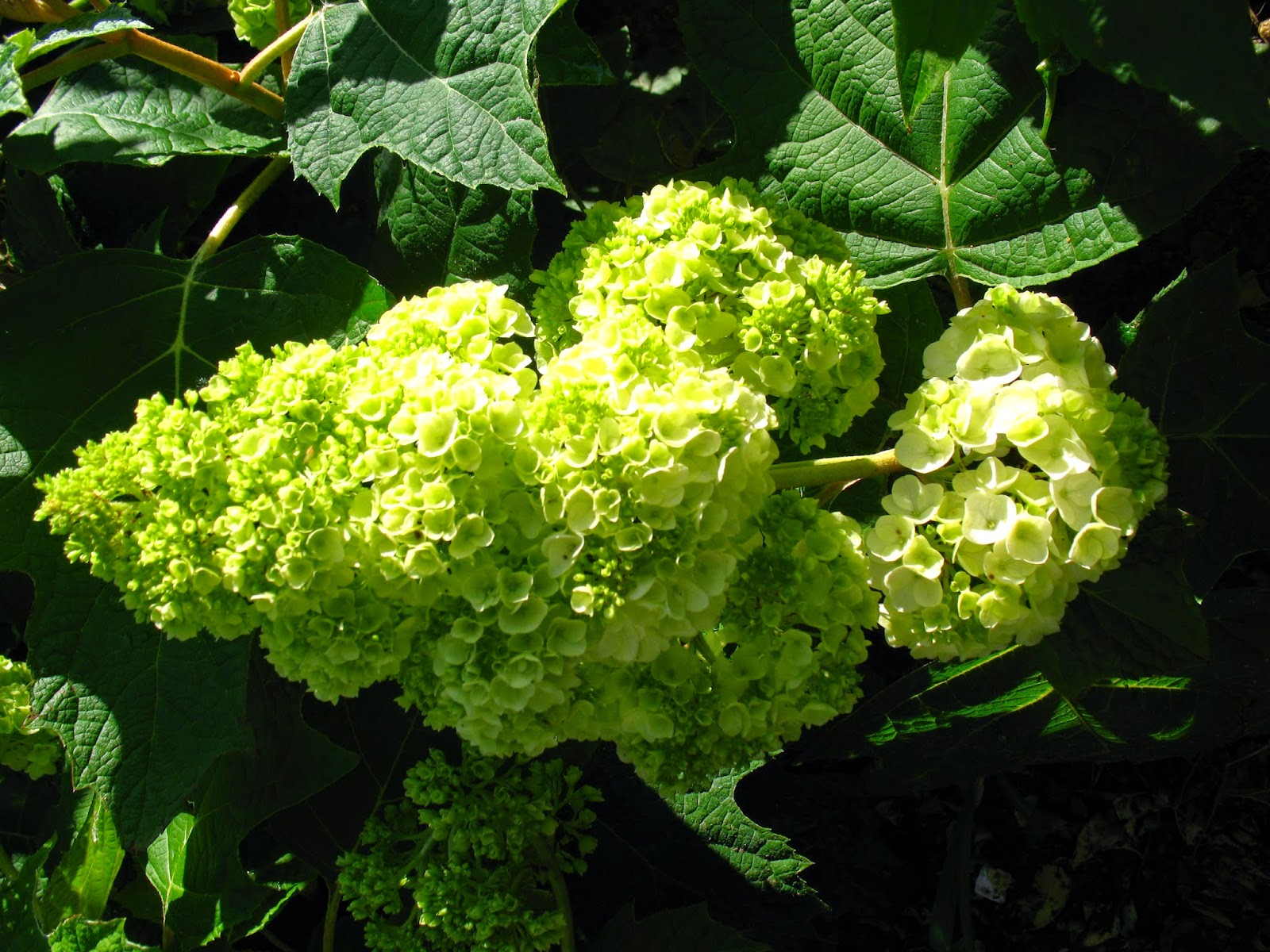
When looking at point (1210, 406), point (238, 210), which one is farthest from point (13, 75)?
point (1210, 406)

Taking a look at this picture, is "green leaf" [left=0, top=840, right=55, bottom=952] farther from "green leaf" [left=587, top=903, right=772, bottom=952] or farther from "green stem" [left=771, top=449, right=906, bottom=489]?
"green stem" [left=771, top=449, right=906, bottom=489]

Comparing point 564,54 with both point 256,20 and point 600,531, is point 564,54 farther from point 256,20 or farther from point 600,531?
point 600,531

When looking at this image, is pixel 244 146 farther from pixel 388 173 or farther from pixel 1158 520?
pixel 1158 520

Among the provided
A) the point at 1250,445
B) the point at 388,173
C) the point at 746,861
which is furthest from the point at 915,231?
the point at 746,861

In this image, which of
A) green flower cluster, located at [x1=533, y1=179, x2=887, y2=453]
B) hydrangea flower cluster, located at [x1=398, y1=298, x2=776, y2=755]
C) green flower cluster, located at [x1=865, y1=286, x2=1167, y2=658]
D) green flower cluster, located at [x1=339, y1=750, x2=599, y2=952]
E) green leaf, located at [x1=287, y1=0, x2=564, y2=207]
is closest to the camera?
hydrangea flower cluster, located at [x1=398, y1=298, x2=776, y2=755]

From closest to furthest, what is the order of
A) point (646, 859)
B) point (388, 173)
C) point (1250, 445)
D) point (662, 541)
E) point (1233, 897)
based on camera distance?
point (662, 541) < point (1250, 445) < point (388, 173) < point (646, 859) < point (1233, 897)

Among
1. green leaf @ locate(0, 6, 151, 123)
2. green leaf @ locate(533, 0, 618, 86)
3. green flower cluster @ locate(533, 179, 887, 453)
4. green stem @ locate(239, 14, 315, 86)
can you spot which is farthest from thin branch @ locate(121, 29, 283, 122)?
green flower cluster @ locate(533, 179, 887, 453)
